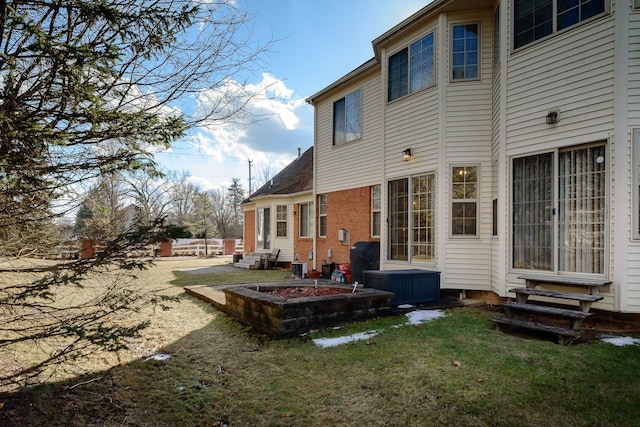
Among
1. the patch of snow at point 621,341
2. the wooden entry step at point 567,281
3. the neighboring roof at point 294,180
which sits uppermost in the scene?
the neighboring roof at point 294,180

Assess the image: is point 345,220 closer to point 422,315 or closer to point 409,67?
point 409,67

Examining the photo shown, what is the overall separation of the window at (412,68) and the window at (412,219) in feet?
7.36

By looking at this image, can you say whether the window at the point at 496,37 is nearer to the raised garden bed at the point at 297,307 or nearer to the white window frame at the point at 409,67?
the white window frame at the point at 409,67

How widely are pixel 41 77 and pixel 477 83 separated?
7684mm

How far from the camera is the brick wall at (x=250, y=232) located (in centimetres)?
1791

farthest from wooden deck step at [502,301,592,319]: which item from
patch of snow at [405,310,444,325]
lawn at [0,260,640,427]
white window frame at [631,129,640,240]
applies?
white window frame at [631,129,640,240]

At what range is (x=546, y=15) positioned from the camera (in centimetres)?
630

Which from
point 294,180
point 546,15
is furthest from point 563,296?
point 294,180

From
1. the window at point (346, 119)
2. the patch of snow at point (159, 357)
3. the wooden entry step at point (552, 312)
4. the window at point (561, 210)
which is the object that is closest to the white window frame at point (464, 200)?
the window at point (561, 210)

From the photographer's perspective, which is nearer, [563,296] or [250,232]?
[563,296]

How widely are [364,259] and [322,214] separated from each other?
11.4ft

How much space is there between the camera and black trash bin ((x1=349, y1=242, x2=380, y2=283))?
931 centimetres

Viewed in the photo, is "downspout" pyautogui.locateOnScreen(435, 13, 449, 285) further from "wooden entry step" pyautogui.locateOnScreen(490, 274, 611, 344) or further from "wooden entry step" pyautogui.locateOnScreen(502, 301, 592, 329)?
"wooden entry step" pyautogui.locateOnScreen(502, 301, 592, 329)

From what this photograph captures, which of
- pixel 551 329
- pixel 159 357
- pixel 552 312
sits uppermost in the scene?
pixel 552 312
